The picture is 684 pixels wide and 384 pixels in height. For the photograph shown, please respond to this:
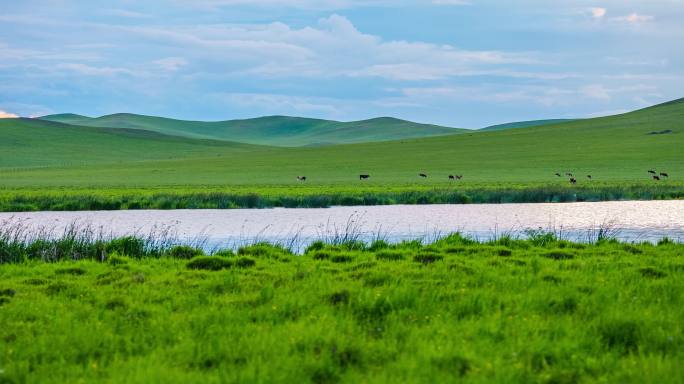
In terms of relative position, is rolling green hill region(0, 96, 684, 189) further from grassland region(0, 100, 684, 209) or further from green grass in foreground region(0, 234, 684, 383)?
green grass in foreground region(0, 234, 684, 383)

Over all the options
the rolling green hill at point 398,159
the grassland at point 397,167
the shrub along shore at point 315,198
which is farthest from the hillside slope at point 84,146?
the shrub along shore at point 315,198

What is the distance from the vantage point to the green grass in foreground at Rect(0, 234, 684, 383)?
8039mm

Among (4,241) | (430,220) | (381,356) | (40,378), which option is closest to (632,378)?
(381,356)

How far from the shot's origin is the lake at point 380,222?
1019 inches

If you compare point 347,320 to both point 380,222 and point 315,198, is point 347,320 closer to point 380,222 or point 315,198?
point 380,222

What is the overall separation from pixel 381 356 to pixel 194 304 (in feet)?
11.9

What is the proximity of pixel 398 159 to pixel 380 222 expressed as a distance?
2654 inches

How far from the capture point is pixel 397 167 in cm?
8869

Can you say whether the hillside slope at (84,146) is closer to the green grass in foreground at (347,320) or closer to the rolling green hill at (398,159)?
the rolling green hill at (398,159)

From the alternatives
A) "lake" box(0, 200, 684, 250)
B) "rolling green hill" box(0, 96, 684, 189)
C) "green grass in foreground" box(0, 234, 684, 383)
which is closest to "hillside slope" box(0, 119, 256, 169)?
"rolling green hill" box(0, 96, 684, 189)

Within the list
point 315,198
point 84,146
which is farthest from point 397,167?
point 84,146

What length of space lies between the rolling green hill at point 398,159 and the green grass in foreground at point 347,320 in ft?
157

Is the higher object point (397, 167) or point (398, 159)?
point (398, 159)

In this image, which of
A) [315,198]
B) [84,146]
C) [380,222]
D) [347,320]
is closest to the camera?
[347,320]
